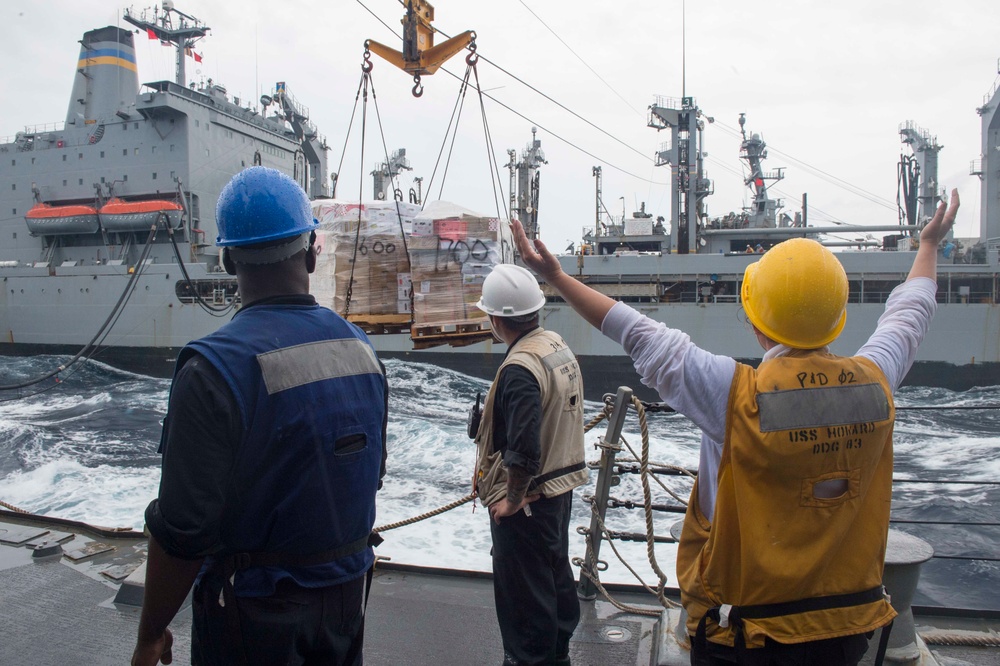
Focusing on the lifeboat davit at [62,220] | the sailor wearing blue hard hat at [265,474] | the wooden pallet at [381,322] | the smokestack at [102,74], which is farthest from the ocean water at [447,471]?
the smokestack at [102,74]

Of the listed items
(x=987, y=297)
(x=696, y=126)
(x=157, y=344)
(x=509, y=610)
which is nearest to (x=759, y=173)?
(x=696, y=126)

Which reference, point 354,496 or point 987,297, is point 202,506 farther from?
point 987,297

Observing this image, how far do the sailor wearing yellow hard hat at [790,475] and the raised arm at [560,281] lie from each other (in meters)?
0.16

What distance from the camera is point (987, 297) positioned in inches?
696

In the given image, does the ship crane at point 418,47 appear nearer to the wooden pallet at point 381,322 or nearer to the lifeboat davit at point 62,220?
the wooden pallet at point 381,322

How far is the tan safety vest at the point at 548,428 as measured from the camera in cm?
254

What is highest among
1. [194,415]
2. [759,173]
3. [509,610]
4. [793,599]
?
[759,173]

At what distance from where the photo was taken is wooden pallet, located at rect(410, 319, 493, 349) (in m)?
4.07

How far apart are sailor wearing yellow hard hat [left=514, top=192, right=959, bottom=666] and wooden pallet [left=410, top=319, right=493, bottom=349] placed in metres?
2.71

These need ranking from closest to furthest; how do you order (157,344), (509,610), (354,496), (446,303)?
(354,496), (509,610), (446,303), (157,344)

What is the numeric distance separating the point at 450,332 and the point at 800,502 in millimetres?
3015

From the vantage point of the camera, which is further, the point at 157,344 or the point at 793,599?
the point at 157,344

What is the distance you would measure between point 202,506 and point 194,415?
0.59ft

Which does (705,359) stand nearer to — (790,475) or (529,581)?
(790,475)
